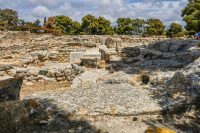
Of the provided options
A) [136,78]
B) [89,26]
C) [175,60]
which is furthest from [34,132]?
[89,26]

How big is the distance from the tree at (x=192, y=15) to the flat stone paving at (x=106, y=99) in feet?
88.1

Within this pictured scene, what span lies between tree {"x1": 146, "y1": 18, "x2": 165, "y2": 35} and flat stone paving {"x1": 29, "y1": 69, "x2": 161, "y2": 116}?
37475 mm

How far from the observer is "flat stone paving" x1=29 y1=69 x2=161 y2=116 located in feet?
30.1

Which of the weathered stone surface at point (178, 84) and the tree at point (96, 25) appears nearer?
the weathered stone surface at point (178, 84)

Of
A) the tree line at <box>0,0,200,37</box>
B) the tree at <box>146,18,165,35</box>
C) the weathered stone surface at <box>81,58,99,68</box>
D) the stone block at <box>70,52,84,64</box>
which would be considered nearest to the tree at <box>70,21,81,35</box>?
the tree line at <box>0,0,200,37</box>

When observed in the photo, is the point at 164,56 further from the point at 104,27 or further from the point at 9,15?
the point at 9,15

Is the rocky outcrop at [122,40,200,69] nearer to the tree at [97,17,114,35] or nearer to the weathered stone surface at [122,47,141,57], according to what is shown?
the weathered stone surface at [122,47,141,57]

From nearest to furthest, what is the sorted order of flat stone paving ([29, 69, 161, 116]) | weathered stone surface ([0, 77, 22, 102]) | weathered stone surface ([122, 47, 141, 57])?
flat stone paving ([29, 69, 161, 116]) < weathered stone surface ([0, 77, 22, 102]) < weathered stone surface ([122, 47, 141, 57])

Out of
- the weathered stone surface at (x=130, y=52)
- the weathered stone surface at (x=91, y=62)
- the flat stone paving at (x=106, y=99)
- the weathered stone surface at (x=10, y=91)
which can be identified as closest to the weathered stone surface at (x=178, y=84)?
the flat stone paving at (x=106, y=99)

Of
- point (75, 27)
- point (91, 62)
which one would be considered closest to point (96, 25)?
point (75, 27)

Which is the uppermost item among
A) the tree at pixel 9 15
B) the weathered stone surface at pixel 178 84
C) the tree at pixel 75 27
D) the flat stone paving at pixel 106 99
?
the tree at pixel 9 15

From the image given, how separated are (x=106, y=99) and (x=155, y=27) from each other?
41175 mm

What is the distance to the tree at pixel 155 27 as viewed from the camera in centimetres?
4891

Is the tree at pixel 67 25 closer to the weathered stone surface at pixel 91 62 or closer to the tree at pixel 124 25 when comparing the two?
the tree at pixel 124 25
